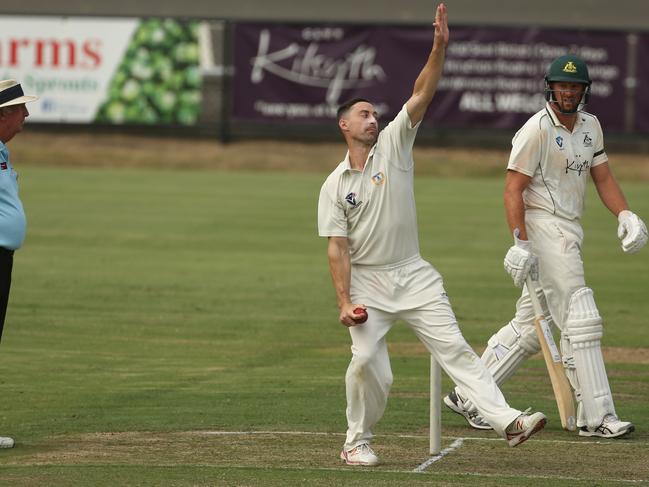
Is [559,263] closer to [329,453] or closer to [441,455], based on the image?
[441,455]

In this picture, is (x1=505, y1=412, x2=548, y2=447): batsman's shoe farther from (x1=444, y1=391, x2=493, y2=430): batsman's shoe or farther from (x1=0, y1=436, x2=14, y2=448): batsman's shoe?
(x1=0, y1=436, x2=14, y2=448): batsman's shoe

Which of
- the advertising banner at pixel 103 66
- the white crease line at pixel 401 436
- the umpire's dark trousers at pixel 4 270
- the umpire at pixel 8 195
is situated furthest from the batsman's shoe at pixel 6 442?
A: the advertising banner at pixel 103 66

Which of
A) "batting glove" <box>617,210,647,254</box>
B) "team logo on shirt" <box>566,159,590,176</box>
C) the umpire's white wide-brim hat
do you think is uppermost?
the umpire's white wide-brim hat

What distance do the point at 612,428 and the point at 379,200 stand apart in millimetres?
2294

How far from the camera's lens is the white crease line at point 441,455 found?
8.48m

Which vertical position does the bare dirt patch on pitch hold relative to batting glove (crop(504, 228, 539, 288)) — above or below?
below

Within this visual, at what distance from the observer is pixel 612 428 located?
9477 millimetres

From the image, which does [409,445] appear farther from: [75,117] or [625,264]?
[75,117]

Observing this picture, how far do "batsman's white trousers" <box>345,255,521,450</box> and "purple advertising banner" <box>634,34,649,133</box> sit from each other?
75.2ft

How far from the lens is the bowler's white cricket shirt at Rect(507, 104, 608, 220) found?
970cm

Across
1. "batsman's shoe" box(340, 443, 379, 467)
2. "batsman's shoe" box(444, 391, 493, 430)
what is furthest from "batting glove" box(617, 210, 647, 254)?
"batsman's shoe" box(340, 443, 379, 467)

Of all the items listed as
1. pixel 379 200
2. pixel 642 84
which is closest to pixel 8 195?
pixel 379 200

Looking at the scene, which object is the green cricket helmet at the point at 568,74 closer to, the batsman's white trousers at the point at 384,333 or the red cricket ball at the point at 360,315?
the batsman's white trousers at the point at 384,333

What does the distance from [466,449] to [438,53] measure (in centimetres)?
248
